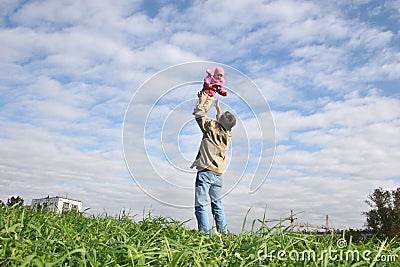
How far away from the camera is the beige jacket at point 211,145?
239 inches

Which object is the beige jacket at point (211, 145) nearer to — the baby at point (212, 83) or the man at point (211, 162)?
the man at point (211, 162)

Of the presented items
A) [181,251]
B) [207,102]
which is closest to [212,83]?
[207,102]

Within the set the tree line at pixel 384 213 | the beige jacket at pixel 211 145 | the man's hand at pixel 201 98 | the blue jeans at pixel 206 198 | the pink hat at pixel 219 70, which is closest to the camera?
the blue jeans at pixel 206 198

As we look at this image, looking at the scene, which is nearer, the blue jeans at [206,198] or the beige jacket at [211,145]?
the blue jeans at [206,198]

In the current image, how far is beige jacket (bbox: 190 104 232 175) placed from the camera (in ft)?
19.9

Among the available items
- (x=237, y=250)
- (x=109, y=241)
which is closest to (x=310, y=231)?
(x=237, y=250)

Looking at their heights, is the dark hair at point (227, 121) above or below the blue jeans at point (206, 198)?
above

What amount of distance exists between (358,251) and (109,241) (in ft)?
6.55

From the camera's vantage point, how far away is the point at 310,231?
4141 millimetres

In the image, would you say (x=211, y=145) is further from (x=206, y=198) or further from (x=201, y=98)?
(x=206, y=198)

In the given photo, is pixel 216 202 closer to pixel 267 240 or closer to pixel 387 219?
pixel 267 240

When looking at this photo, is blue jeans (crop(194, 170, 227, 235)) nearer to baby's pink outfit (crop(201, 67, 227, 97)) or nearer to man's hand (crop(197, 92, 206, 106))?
man's hand (crop(197, 92, 206, 106))

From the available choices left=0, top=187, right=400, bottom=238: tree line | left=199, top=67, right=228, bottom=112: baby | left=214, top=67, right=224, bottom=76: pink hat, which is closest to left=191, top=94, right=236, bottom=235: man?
left=199, top=67, right=228, bottom=112: baby

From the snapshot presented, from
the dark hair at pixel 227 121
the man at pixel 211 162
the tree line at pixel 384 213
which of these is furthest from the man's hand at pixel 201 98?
the tree line at pixel 384 213
